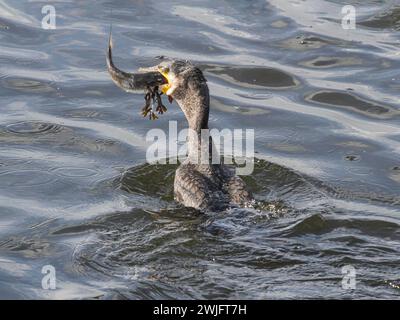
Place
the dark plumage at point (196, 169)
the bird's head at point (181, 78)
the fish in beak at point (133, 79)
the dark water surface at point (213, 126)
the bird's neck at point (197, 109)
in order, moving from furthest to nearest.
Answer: the bird's neck at point (197, 109)
the bird's head at point (181, 78)
the fish in beak at point (133, 79)
the dark plumage at point (196, 169)
the dark water surface at point (213, 126)

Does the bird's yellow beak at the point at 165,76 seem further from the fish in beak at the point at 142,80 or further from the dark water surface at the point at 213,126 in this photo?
the dark water surface at the point at 213,126

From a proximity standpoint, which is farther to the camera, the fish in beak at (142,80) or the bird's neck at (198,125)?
the bird's neck at (198,125)

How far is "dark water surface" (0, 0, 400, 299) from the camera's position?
8.47m

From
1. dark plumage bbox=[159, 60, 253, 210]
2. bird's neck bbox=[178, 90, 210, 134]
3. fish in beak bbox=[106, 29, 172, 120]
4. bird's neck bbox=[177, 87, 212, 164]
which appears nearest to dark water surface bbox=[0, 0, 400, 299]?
dark plumage bbox=[159, 60, 253, 210]

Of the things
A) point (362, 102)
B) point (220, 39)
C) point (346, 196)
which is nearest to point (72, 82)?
point (220, 39)

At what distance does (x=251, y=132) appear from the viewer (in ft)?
39.7

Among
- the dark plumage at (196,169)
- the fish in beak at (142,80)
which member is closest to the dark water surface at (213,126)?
the dark plumage at (196,169)

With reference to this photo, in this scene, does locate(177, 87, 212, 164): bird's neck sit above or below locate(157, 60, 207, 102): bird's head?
below

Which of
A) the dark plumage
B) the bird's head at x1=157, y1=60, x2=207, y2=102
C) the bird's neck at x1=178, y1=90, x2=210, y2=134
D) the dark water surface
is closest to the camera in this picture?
the dark water surface

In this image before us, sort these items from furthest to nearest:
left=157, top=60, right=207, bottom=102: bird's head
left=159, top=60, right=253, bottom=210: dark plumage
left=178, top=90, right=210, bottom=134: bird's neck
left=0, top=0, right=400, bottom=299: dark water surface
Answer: left=178, top=90, right=210, bottom=134: bird's neck < left=157, top=60, right=207, bottom=102: bird's head < left=159, top=60, right=253, bottom=210: dark plumage < left=0, top=0, right=400, bottom=299: dark water surface

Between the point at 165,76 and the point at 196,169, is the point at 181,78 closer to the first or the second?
the point at 165,76

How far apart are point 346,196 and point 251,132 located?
2.10 m

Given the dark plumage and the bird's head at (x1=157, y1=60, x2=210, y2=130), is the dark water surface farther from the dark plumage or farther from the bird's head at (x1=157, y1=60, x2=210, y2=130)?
the bird's head at (x1=157, y1=60, x2=210, y2=130)

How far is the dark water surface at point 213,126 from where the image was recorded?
27.8 feet
